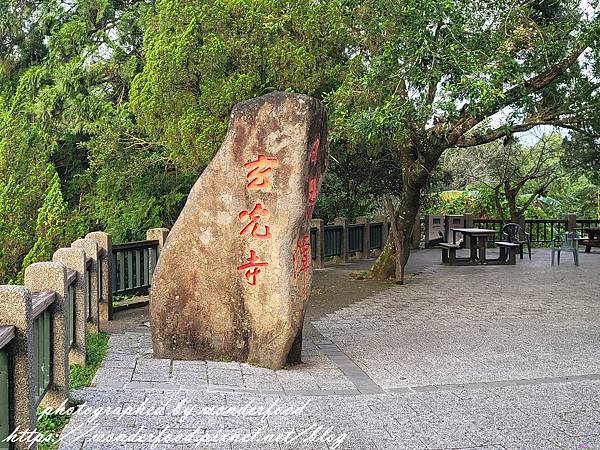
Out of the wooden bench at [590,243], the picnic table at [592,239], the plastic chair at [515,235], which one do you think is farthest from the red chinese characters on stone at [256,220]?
the wooden bench at [590,243]

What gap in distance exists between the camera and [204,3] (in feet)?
34.8

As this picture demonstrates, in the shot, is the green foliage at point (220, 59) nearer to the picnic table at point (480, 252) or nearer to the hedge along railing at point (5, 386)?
the picnic table at point (480, 252)

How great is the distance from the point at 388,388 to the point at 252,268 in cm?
166

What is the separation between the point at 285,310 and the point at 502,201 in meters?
18.1

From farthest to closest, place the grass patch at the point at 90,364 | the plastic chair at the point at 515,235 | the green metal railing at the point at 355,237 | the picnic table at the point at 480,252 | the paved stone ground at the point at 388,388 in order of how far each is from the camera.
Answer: the plastic chair at the point at 515,235 < the green metal railing at the point at 355,237 < the picnic table at the point at 480,252 < the grass patch at the point at 90,364 < the paved stone ground at the point at 388,388

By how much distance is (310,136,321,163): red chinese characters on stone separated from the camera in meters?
6.56

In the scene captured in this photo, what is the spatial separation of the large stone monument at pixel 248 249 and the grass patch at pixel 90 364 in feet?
1.91

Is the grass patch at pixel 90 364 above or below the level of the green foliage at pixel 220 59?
below

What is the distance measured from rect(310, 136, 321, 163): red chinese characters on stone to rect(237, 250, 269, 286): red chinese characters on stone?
107cm

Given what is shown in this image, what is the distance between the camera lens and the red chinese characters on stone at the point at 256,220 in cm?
643

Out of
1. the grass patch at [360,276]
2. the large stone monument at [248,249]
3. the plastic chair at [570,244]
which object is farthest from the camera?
the plastic chair at [570,244]

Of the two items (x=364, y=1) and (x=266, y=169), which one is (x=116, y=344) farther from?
(x=364, y=1)

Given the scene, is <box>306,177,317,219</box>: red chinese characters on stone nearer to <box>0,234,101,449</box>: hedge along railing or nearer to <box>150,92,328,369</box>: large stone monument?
<box>150,92,328,369</box>: large stone monument

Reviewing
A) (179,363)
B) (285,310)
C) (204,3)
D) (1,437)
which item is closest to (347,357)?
(285,310)
